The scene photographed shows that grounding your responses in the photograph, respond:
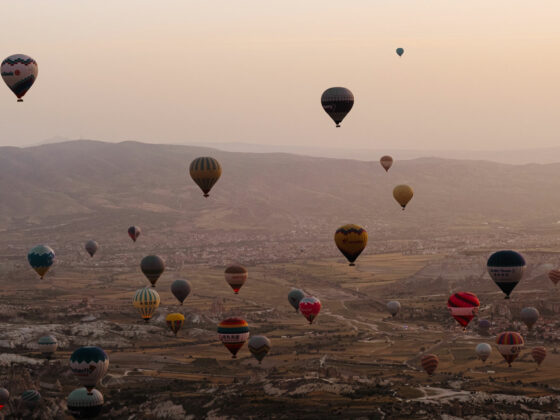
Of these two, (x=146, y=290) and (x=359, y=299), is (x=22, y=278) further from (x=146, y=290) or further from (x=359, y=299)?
(x=146, y=290)

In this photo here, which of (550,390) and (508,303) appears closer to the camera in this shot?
(550,390)

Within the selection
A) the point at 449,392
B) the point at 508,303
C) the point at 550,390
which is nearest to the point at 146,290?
the point at 449,392

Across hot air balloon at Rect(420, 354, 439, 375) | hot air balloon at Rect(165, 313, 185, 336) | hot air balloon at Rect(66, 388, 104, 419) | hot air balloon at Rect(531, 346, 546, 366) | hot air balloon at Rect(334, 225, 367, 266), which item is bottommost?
hot air balloon at Rect(66, 388, 104, 419)

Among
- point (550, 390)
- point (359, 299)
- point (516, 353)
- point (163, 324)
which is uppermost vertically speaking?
point (359, 299)

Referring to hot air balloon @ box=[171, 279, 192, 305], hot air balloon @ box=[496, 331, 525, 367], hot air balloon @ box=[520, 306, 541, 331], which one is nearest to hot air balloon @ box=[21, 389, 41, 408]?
hot air balloon @ box=[171, 279, 192, 305]

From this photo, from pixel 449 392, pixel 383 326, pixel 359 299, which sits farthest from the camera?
pixel 359 299

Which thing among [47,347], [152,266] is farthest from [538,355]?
[47,347]

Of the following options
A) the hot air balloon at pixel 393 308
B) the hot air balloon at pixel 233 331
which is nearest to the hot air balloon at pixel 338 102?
the hot air balloon at pixel 233 331

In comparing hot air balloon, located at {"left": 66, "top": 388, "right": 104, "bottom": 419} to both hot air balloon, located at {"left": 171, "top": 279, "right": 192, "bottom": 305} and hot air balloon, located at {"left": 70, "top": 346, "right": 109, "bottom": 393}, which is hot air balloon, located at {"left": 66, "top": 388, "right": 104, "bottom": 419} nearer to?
hot air balloon, located at {"left": 70, "top": 346, "right": 109, "bottom": 393}
